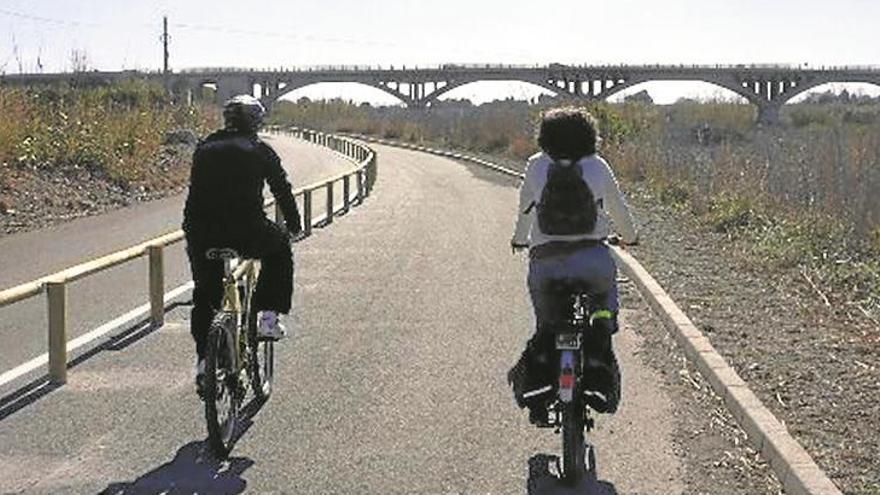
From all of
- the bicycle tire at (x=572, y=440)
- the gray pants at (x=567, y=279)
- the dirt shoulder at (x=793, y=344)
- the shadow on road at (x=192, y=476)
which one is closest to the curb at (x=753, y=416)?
the dirt shoulder at (x=793, y=344)

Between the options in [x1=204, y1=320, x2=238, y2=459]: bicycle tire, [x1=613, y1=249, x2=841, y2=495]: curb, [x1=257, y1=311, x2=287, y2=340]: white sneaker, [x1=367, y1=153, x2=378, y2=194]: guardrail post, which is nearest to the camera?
[x1=613, y1=249, x2=841, y2=495]: curb

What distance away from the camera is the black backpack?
5578 millimetres

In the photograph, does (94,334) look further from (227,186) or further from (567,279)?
(567,279)

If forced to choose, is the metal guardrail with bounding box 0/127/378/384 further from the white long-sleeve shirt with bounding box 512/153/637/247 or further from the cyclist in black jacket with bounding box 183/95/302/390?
the white long-sleeve shirt with bounding box 512/153/637/247

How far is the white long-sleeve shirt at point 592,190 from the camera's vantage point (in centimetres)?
564

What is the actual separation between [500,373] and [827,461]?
2866 millimetres

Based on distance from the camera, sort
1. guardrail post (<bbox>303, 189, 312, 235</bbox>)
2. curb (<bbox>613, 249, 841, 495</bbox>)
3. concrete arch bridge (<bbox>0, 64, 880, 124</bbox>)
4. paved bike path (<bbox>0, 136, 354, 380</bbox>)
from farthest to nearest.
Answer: concrete arch bridge (<bbox>0, 64, 880, 124</bbox>) → guardrail post (<bbox>303, 189, 312, 235</bbox>) → paved bike path (<bbox>0, 136, 354, 380</bbox>) → curb (<bbox>613, 249, 841, 495</bbox>)

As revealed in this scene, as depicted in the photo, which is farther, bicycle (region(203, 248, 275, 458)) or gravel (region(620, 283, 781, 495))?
bicycle (region(203, 248, 275, 458))

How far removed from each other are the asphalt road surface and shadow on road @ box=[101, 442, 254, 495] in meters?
0.01

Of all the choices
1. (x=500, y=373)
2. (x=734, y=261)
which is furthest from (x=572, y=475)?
(x=734, y=261)

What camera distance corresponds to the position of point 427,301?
11.7m

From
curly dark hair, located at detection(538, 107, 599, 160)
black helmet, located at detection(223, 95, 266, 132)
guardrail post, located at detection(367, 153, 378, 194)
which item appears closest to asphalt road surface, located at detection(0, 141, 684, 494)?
curly dark hair, located at detection(538, 107, 599, 160)

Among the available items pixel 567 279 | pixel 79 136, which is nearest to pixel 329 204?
pixel 79 136

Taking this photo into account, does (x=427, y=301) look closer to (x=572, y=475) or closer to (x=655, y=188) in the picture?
(x=572, y=475)
